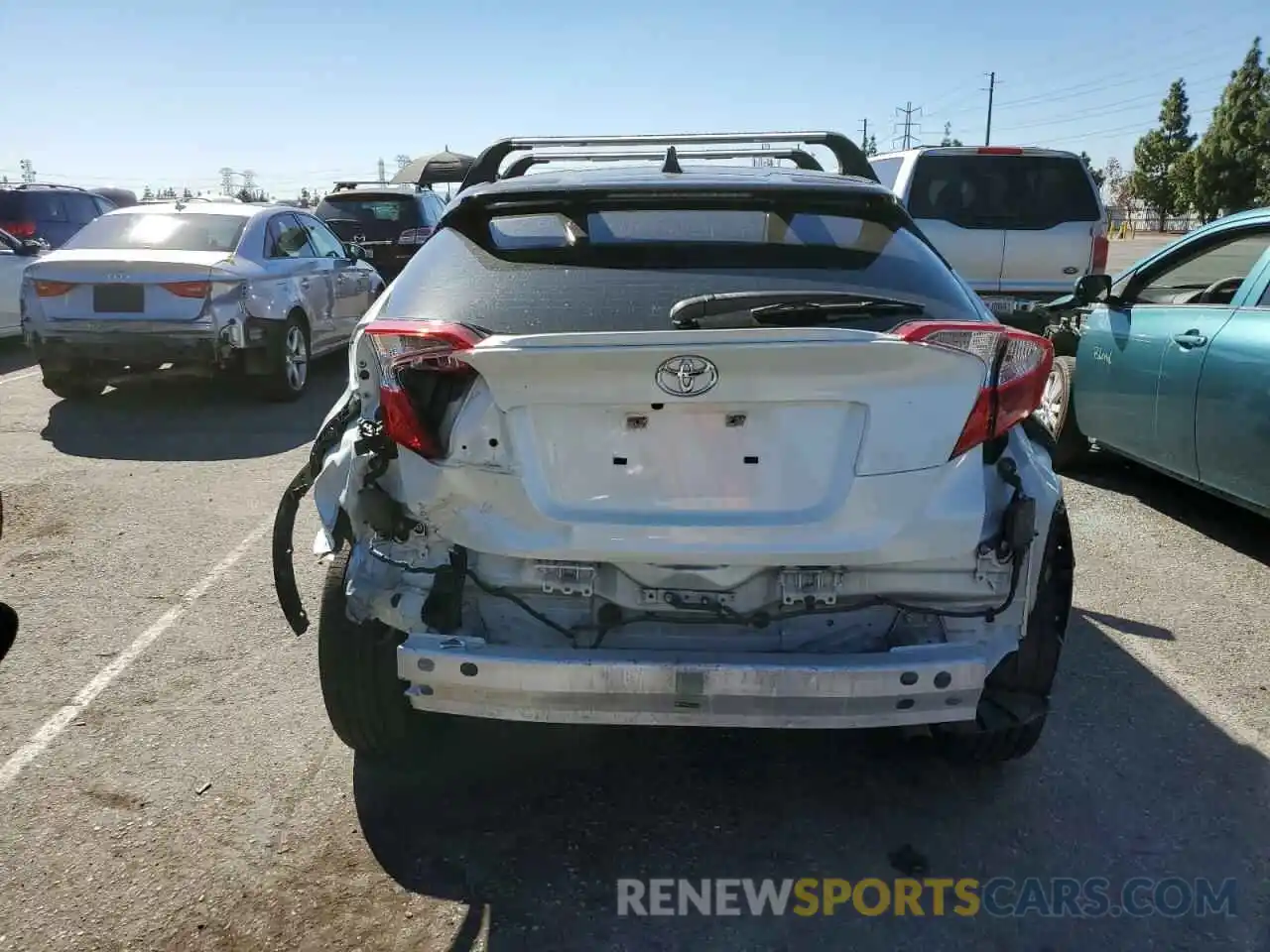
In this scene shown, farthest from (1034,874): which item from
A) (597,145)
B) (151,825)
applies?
(597,145)

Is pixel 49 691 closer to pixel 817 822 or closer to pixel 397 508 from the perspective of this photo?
pixel 397 508

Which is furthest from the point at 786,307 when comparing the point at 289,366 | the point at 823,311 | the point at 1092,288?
the point at 289,366

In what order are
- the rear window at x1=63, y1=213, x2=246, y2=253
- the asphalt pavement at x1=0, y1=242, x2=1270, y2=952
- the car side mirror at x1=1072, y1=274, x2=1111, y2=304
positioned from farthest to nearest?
the rear window at x1=63, y1=213, x2=246, y2=253, the car side mirror at x1=1072, y1=274, x2=1111, y2=304, the asphalt pavement at x1=0, y1=242, x2=1270, y2=952

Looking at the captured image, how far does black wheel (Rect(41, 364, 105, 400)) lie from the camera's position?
870 cm

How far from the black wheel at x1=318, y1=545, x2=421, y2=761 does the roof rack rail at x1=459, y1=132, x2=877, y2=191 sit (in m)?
1.89

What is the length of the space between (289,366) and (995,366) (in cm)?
746

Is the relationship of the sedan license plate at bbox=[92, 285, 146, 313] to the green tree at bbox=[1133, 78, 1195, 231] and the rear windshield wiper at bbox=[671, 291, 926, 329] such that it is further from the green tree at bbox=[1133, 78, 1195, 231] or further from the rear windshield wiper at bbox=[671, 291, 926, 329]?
the green tree at bbox=[1133, 78, 1195, 231]

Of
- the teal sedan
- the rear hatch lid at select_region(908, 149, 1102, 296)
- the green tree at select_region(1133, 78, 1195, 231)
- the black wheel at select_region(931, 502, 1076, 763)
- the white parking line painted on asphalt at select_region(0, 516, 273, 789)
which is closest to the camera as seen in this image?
the black wheel at select_region(931, 502, 1076, 763)

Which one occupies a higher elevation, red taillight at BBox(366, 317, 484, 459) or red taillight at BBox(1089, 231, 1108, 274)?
red taillight at BBox(1089, 231, 1108, 274)

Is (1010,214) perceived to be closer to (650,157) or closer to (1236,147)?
(650,157)

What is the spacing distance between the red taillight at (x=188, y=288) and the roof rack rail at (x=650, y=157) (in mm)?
4430

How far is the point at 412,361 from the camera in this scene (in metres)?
2.68

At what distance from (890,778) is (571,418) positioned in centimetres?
157
